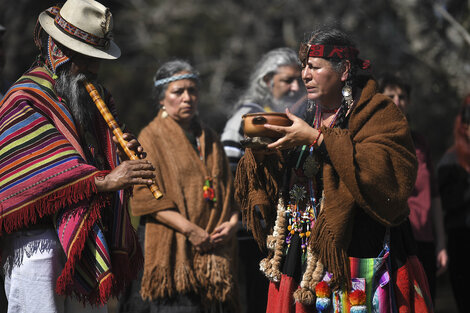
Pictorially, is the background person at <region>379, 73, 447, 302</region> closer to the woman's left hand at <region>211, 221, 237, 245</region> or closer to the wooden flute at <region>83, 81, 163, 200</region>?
the woman's left hand at <region>211, 221, 237, 245</region>

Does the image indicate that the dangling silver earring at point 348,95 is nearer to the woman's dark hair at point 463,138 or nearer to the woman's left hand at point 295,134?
the woman's left hand at point 295,134

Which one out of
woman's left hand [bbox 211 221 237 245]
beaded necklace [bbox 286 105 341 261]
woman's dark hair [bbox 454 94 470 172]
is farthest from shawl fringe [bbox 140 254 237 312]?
woman's dark hair [bbox 454 94 470 172]

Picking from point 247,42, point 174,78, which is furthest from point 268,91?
point 247,42

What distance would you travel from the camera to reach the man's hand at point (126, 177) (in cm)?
345

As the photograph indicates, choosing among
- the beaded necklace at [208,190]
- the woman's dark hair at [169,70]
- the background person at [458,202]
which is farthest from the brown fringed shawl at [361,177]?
the background person at [458,202]

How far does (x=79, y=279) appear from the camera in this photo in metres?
3.54

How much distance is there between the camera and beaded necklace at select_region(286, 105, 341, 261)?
11.7 feet

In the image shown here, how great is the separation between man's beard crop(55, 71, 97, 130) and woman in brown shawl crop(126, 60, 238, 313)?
1.33 metres

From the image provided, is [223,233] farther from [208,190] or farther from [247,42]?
[247,42]

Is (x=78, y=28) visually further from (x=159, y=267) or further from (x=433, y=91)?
(x=433, y=91)

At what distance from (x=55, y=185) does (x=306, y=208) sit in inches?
49.6

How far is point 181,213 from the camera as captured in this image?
500 cm

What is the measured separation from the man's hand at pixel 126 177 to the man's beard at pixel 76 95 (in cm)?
41

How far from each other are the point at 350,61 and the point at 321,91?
0.73ft
